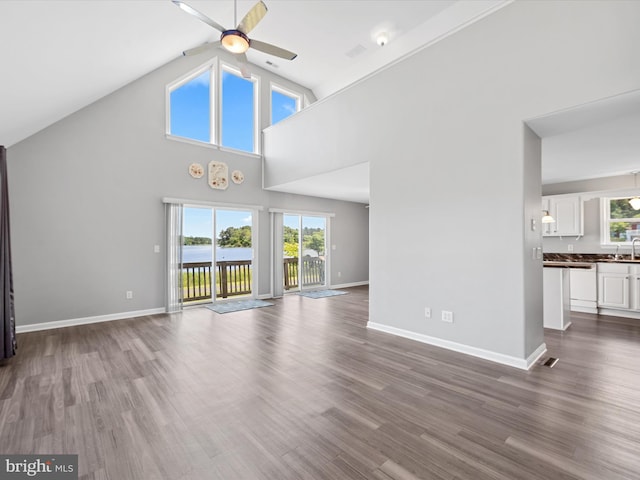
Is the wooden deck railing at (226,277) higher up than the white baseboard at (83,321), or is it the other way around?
the wooden deck railing at (226,277)

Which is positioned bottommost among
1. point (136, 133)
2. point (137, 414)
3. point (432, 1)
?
point (137, 414)

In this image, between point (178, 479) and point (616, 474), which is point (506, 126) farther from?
point (178, 479)

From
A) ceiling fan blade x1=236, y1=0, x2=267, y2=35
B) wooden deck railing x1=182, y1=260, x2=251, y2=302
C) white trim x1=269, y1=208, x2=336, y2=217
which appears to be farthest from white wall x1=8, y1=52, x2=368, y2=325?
ceiling fan blade x1=236, y1=0, x2=267, y2=35

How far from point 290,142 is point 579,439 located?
230 inches

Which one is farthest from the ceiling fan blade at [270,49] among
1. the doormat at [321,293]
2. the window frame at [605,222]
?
the window frame at [605,222]

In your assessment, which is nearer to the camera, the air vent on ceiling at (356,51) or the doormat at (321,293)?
the air vent on ceiling at (356,51)

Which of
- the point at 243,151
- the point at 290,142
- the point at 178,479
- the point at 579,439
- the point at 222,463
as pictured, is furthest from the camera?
the point at 243,151

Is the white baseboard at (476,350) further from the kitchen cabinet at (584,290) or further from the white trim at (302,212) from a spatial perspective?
the white trim at (302,212)

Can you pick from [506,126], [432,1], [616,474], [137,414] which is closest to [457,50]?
[506,126]

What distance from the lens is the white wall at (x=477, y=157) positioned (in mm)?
2646

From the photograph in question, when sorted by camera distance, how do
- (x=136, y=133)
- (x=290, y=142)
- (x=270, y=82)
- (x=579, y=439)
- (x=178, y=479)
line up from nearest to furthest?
(x=178, y=479) < (x=579, y=439) < (x=136, y=133) < (x=290, y=142) < (x=270, y=82)

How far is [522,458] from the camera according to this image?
173 cm

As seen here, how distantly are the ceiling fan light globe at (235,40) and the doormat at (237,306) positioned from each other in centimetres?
425

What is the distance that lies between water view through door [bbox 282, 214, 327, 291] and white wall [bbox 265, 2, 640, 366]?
140 inches
